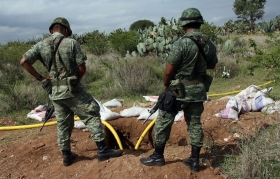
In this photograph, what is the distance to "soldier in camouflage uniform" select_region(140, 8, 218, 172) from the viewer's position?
282cm

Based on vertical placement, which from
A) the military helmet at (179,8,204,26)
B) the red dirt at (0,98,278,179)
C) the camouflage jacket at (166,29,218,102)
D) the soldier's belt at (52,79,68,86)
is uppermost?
the military helmet at (179,8,204,26)

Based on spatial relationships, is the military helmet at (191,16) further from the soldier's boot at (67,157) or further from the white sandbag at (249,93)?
the white sandbag at (249,93)

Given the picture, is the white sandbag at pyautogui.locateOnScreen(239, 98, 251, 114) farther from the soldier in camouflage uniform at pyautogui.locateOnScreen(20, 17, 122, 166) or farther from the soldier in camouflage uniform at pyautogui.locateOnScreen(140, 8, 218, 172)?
the soldier in camouflage uniform at pyautogui.locateOnScreen(20, 17, 122, 166)

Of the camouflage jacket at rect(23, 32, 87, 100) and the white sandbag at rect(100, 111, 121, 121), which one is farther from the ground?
the camouflage jacket at rect(23, 32, 87, 100)

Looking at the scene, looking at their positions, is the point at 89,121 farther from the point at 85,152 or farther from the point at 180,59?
the point at 180,59

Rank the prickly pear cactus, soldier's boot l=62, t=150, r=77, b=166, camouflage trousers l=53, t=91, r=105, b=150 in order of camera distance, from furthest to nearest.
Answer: the prickly pear cactus → soldier's boot l=62, t=150, r=77, b=166 → camouflage trousers l=53, t=91, r=105, b=150

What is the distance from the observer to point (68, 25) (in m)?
3.33

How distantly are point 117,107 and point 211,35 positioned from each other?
7.52m

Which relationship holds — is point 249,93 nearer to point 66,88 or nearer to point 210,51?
point 210,51

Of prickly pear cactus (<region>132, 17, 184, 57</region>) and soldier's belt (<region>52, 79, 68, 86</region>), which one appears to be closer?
soldier's belt (<region>52, 79, 68, 86</region>)

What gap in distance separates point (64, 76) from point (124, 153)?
53.0 inches

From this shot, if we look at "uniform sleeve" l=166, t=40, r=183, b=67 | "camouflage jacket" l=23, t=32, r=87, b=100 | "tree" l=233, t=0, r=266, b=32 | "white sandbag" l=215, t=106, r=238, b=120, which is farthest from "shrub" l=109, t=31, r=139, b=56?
"tree" l=233, t=0, r=266, b=32

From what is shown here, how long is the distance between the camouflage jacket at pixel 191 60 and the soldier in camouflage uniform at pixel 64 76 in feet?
3.51

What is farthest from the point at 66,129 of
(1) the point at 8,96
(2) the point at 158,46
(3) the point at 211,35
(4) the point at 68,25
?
(3) the point at 211,35
